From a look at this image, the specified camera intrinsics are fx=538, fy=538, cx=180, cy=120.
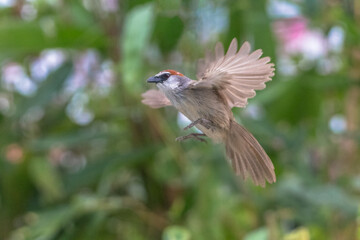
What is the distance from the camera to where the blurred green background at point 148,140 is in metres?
0.65

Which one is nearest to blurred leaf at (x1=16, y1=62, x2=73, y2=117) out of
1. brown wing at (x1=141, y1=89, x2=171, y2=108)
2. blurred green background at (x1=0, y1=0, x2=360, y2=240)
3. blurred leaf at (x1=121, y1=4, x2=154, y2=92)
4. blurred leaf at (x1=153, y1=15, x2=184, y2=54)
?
blurred green background at (x1=0, y1=0, x2=360, y2=240)

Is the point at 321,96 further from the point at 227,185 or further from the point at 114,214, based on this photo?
the point at 114,214

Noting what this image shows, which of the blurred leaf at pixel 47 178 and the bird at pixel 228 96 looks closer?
the bird at pixel 228 96

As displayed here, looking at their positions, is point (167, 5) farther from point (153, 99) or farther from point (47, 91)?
point (47, 91)

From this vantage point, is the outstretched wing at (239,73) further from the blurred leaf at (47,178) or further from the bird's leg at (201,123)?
the blurred leaf at (47,178)

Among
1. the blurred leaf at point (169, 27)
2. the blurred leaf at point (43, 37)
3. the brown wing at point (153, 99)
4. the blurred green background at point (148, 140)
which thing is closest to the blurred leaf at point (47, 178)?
the blurred green background at point (148, 140)

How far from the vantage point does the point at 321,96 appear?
875 millimetres

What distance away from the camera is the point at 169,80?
125mm

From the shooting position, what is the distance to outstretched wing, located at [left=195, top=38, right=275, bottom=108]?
0.10m

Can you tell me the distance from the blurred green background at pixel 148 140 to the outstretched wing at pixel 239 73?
43cm

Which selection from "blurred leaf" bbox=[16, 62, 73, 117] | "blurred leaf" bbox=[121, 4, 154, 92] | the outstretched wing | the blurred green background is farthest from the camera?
"blurred leaf" bbox=[16, 62, 73, 117]

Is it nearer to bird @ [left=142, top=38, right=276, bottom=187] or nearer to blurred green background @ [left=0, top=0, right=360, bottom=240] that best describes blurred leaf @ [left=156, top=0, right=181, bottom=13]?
bird @ [left=142, top=38, right=276, bottom=187]

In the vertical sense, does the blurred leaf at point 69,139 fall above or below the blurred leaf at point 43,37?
below

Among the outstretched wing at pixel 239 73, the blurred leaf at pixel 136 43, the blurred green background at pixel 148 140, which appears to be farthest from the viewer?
the blurred green background at pixel 148 140
